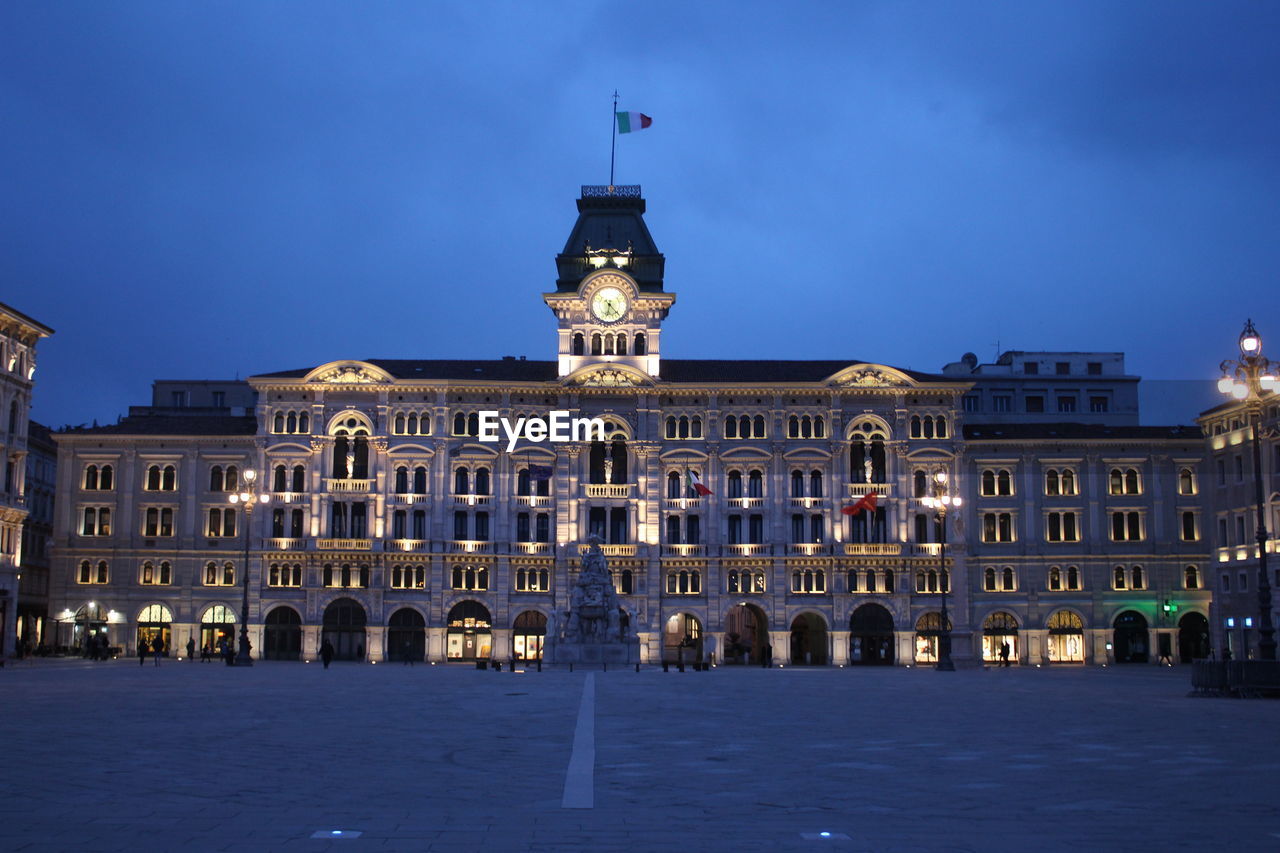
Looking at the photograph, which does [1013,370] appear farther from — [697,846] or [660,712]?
[697,846]

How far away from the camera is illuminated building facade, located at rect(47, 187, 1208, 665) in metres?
81.3

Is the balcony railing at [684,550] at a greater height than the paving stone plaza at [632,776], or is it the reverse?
the balcony railing at [684,550]

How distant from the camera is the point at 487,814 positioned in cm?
1362

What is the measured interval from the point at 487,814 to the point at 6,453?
61023mm

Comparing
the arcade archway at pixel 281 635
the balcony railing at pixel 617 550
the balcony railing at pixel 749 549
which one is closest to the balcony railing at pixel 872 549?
the balcony railing at pixel 749 549

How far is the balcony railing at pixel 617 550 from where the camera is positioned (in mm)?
81125

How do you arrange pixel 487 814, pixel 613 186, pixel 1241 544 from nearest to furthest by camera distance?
pixel 487 814, pixel 1241 544, pixel 613 186

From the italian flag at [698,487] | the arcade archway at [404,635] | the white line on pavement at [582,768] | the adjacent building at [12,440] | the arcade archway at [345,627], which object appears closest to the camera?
the white line on pavement at [582,768]

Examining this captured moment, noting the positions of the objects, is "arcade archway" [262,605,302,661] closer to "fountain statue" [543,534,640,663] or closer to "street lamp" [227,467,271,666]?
"street lamp" [227,467,271,666]

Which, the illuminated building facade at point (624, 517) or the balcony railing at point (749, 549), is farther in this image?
the balcony railing at point (749, 549)

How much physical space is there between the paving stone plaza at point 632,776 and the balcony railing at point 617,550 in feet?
156

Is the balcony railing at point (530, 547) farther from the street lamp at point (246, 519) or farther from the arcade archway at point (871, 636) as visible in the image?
the arcade archway at point (871, 636)

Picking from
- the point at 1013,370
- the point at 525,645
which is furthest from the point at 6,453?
the point at 1013,370

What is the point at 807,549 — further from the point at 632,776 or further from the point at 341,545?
the point at 632,776
